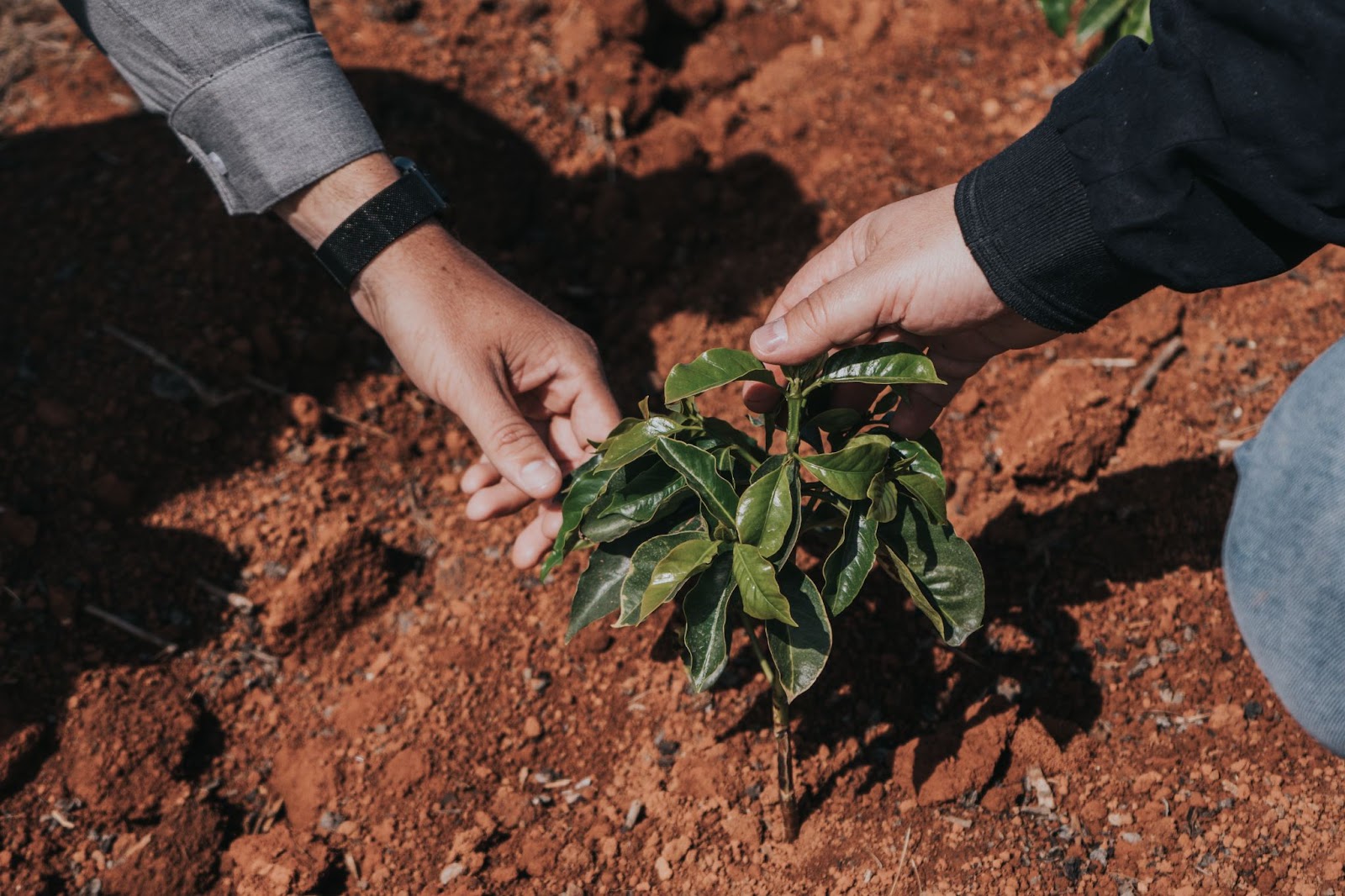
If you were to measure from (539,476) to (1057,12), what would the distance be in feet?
8.41

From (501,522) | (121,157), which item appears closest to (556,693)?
(501,522)

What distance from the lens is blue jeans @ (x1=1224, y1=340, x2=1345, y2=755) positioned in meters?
1.90

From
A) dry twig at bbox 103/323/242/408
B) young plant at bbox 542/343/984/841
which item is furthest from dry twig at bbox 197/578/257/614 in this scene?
young plant at bbox 542/343/984/841

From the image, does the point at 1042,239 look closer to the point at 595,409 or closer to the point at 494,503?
the point at 595,409

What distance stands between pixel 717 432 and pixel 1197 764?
1.46m

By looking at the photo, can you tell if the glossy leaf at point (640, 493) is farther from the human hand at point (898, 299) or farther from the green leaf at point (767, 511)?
the human hand at point (898, 299)

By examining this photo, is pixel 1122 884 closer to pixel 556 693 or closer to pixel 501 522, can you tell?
pixel 556 693

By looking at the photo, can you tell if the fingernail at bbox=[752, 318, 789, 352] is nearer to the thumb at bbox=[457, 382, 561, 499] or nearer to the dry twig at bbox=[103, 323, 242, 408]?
the thumb at bbox=[457, 382, 561, 499]

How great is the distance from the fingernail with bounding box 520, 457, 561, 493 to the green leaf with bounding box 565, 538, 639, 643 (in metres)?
0.38

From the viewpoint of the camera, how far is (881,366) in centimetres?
178

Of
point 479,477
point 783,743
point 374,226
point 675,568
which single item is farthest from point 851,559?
point 374,226

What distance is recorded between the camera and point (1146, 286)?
2.02m

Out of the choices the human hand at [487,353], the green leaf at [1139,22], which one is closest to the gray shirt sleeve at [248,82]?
the human hand at [487,353]

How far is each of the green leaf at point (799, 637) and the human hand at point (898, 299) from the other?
0.45 metres
